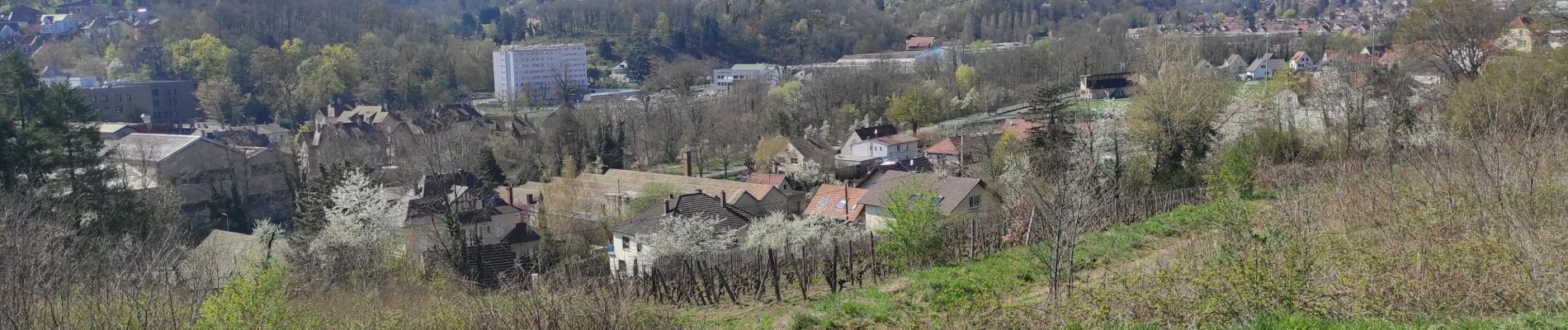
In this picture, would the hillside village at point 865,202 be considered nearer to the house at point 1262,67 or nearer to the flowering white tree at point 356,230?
the flowering white tree at point 356,230

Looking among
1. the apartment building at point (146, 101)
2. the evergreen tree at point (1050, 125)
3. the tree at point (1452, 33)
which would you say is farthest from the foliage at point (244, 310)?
the apartment building at point (146, 101)

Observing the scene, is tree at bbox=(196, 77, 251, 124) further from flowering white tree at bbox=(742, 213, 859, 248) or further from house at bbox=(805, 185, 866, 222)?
flowering white tree at bbox=(742, 213, 859, 248)

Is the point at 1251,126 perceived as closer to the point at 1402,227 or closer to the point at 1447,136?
the point at 1447,136

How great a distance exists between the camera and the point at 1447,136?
12445 mm

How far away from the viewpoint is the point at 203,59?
60562mm

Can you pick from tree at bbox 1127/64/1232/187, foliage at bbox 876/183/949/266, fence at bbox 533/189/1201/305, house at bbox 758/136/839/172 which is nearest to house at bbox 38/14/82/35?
house at bbox 758/136/839/172

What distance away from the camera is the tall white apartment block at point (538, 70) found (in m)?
67.0

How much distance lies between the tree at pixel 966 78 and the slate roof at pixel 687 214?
2812 cm

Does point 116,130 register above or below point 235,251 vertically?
above

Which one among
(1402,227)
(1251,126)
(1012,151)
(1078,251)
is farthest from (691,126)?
(1402,227)

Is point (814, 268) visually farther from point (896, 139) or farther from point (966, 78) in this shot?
point (966, 78)

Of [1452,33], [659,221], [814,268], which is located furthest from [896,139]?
[814,268]

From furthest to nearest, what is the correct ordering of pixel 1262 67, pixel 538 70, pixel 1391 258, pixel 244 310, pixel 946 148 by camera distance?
pixel 538 70, pixel 1262 67, pixel 946 148, pixel 244 310, pixel 1391 258

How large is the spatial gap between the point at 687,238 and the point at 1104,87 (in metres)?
30.5
